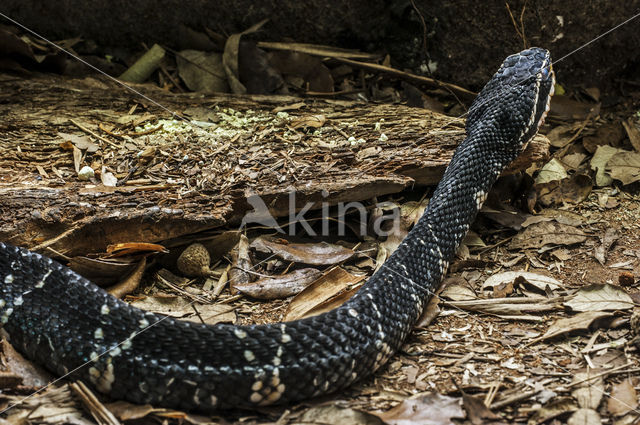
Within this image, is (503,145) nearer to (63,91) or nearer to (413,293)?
(413,293)

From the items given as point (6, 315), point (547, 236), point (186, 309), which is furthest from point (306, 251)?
point (6, 315)

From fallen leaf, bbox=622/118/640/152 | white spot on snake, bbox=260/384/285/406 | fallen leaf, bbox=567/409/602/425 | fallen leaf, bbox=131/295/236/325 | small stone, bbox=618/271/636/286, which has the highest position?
fallen leaf, bbox=622/118/640/152

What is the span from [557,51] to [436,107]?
1598 mm

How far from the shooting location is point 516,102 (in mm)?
5250

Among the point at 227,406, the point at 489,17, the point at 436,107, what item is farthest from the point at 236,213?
the point at 489,17

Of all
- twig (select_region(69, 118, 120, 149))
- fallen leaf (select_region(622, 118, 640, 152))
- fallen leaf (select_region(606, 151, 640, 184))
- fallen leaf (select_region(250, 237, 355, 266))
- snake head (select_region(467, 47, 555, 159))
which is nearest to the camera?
fallen leaf (select_region(250, 237, 355, 266))

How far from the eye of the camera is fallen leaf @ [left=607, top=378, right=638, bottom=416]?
129 inches

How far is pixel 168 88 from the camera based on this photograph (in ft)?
21.4

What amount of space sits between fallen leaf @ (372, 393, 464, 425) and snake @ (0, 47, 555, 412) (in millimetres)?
390

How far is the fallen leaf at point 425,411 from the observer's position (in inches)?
127

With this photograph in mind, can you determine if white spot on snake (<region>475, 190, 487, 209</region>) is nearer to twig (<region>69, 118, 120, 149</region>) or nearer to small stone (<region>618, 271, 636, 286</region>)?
small stone (<region>618, 271, 636, 286</region>)

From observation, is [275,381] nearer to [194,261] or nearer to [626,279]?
[194,261]

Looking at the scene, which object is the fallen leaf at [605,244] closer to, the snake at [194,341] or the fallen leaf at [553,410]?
the snake at [194,341]

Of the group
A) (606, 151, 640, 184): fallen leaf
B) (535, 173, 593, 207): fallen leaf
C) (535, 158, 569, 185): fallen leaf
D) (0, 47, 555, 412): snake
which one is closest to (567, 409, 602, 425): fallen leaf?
(0, 47, 555, 412): snake
